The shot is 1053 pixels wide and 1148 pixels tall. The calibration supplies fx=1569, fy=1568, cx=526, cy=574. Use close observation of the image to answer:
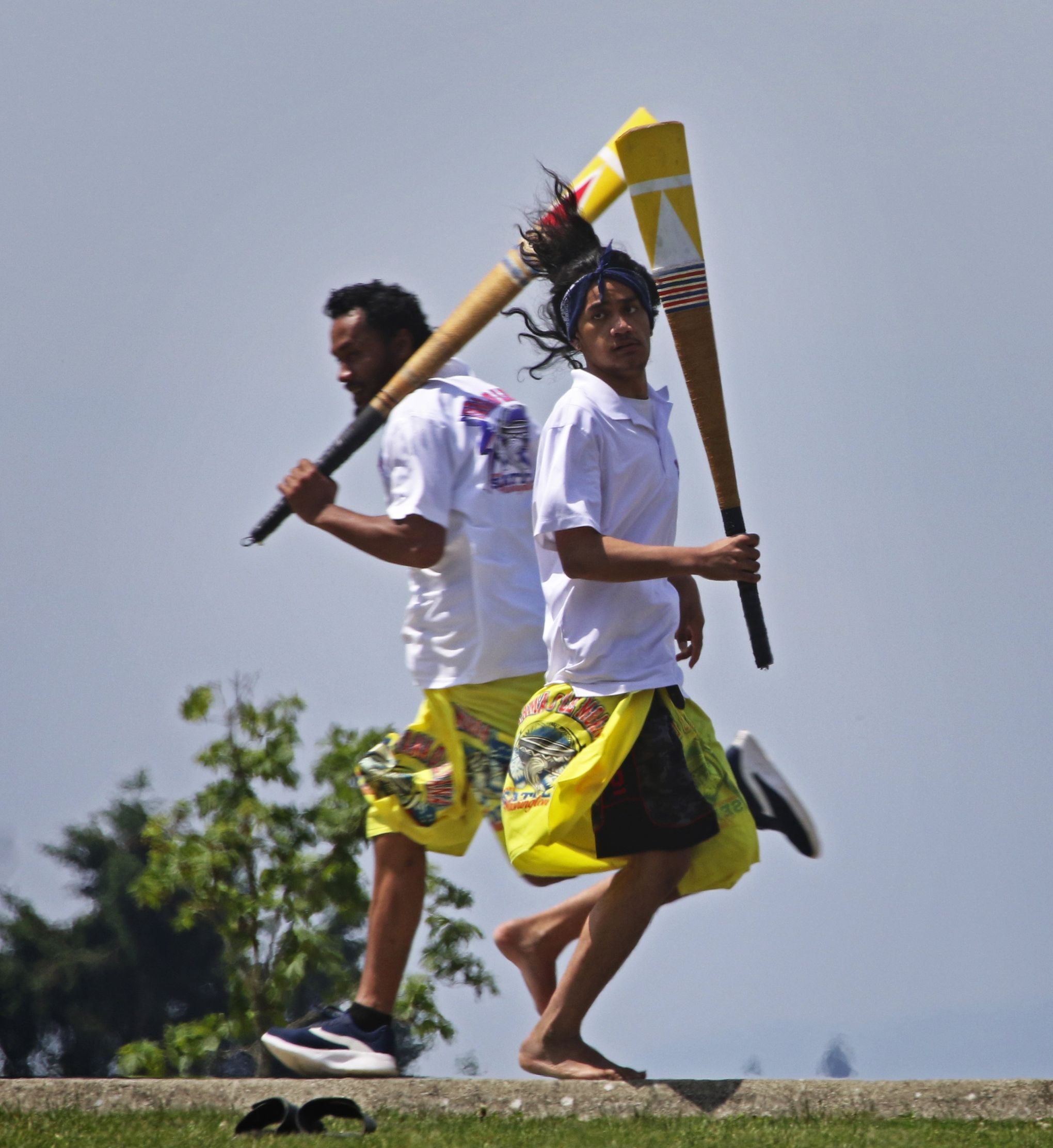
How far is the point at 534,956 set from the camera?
4.31m

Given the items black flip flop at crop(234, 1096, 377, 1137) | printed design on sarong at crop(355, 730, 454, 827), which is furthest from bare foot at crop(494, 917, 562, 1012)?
black flip flop at crop(234, 1096, 377, 1137)

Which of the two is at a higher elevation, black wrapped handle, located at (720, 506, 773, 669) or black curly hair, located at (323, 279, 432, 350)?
black curly hair, located at (323, 279, 432, 350)

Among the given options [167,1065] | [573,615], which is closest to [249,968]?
[167,1065]

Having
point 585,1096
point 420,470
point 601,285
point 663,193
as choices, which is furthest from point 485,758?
point 663,193

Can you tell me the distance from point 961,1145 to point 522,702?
1.64m

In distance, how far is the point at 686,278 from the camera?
4.00 meters

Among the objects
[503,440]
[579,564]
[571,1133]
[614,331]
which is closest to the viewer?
[571,1133]

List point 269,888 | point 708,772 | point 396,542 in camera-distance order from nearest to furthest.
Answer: point 708,772 < point 396,542 < point 269,888

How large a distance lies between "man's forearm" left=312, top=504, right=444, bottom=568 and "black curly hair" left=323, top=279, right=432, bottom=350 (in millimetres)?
766

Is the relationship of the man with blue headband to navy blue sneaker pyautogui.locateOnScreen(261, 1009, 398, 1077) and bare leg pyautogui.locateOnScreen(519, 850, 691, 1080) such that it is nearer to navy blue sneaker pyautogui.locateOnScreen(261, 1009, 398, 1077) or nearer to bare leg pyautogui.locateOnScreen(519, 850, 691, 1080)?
bare leg pyautogui.locateOnScreen(519, 850, 691, 1080)

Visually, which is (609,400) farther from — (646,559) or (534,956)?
(534,956)

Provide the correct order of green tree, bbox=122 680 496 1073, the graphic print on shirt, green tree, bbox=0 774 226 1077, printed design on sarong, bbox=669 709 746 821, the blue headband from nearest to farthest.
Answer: printed design on sarong, bbox=669 709 746 821, the blue headband, the graphic print on shirt, green tree, bbox=122 680 496 1073, green tree, bbox=0 774 226 1077

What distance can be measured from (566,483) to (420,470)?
0.63m

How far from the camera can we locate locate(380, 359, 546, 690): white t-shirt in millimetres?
4258
